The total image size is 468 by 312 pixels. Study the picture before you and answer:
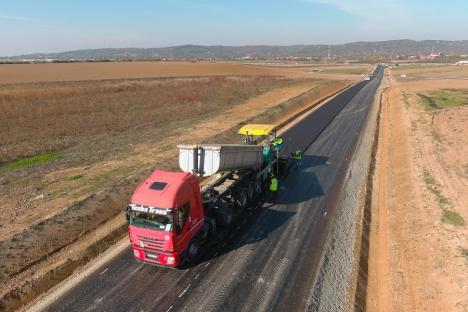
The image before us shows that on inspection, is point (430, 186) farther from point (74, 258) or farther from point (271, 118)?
point (271, 118)

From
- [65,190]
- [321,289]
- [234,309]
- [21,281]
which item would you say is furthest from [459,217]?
[65,190]

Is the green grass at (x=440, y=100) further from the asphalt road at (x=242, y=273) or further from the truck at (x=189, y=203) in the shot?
the truck at (x=189, y=203)

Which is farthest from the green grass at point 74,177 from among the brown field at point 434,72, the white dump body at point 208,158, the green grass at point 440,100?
the brown field at point 434,72

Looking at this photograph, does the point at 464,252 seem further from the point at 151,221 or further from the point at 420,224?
the point at 151,221

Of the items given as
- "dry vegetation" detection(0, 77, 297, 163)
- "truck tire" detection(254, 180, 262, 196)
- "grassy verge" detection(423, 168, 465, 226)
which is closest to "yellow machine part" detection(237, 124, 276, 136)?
"truck tire" detection(254, 180, 262, 196)

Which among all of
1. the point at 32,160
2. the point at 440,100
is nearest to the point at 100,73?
the point at 32,160

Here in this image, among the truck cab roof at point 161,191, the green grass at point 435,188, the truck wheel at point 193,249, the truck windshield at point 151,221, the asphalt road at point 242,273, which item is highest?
the truck cab roof at point 161,191

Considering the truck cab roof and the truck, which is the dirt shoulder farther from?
the truck cab roof
